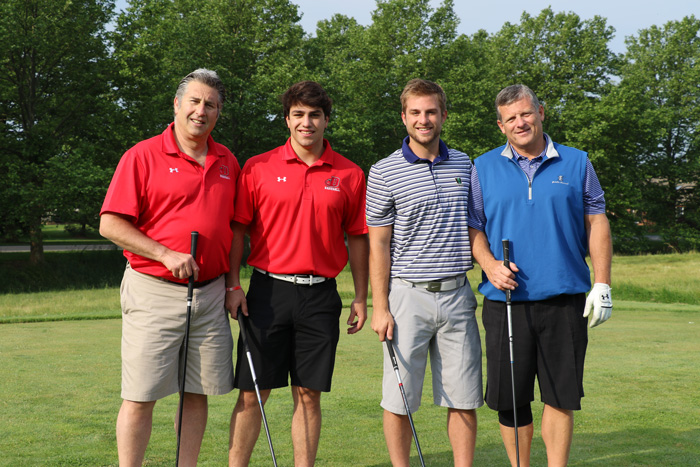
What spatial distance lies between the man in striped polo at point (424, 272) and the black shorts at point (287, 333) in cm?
31

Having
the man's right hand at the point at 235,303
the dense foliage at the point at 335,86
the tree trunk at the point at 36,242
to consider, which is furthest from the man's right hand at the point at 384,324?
the tree trunk at the point at 36,242

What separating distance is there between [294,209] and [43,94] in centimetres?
2547

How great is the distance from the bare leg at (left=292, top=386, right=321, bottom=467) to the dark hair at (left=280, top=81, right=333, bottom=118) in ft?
5.16

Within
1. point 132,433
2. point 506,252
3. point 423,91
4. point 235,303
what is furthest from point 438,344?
point 132,433

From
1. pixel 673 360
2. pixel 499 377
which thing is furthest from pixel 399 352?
pixel 673 360

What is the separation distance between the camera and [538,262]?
3.56 m

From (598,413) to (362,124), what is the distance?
82.5ft

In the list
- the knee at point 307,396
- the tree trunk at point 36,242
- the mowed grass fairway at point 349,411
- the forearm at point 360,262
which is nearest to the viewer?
the knee at point 307,396

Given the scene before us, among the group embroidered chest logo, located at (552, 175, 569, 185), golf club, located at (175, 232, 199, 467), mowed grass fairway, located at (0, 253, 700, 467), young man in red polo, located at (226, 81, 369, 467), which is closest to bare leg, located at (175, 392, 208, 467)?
golf club, located at (175, 232, 199, 467)

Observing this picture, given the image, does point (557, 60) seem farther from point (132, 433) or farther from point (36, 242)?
point (132, 433)

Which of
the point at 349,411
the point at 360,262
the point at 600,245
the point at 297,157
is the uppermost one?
the point at 297,157

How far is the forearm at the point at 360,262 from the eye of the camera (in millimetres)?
3971

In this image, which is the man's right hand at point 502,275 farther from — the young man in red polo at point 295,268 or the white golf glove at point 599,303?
the young man in red polo at point 295,268

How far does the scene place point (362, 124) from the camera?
2952 cm
